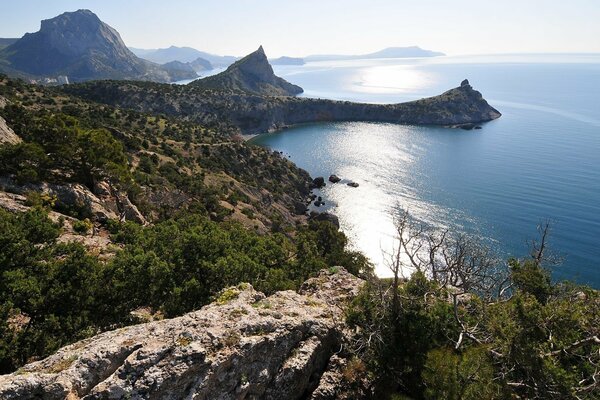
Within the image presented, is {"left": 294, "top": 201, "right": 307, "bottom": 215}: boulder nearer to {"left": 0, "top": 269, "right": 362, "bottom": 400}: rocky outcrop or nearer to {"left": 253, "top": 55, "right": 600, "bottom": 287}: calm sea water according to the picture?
{"left": 253, "top": 55, "right": 600, "bottom": 287}: calm sea water

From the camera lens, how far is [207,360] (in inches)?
508

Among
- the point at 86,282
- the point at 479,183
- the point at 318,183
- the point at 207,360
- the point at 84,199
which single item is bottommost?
the point at 318,183

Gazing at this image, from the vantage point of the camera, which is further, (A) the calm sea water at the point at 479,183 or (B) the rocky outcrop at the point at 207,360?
(A) the calm sea water at the point at 479,183

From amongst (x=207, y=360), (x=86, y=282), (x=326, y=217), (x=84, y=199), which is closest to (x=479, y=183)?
(x=326, y=217)

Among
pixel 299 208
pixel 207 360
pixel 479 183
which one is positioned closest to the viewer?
pixel 207 360

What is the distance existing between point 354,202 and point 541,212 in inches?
1914

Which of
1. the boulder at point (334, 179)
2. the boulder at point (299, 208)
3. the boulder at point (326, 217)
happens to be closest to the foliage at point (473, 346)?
the boulder at point (326, 217)

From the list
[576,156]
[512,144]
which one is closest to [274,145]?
[512,144]

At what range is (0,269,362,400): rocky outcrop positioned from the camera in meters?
11.7

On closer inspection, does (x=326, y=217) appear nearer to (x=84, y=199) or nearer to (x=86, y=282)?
(x=84, y=199)

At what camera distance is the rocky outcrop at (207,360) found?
11672 millimetres

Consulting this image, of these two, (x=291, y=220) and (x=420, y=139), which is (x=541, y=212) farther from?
(x=420, y=139)

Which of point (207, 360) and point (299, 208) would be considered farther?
point (299, 208)

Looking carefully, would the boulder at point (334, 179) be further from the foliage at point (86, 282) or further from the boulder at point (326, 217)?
the foliage at point (86, 282)
